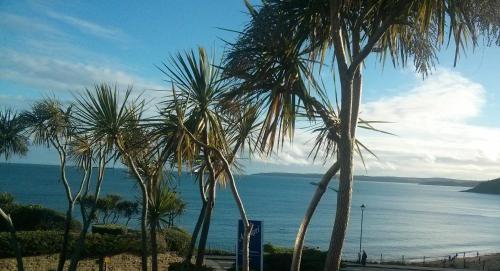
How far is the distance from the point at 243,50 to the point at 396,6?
158 centimetres

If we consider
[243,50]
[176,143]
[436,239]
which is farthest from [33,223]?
[436,239]

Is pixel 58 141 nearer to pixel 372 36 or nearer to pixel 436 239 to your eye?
pixel 372 36

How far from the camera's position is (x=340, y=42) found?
18.3 feet

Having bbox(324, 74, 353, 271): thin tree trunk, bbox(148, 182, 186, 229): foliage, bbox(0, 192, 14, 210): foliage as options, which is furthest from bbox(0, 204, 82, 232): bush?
bbox(324, 74, 353, 271): thin tree trunk

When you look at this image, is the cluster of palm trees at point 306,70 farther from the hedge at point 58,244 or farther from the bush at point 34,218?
the bush at point 34,218

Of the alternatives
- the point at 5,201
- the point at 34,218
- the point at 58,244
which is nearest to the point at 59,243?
the point at 58,244

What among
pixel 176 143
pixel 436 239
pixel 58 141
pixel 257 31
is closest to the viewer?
→ pixel 257 31

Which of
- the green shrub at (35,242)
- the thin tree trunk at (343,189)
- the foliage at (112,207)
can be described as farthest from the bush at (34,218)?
the thin tree trunk at (343,189)

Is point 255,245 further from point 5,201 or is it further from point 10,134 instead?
point 5,201

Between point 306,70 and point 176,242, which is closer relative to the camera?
point 306,70

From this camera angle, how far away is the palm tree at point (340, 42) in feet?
17.6

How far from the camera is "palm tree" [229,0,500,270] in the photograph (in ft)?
17.6

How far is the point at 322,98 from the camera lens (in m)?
6.14

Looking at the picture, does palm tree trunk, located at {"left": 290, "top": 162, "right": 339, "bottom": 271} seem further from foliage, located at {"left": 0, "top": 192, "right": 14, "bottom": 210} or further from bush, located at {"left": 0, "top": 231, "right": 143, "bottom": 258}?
foliage, located at {"left": 0, "top": 192, "right": 14, "bottom": 210}
